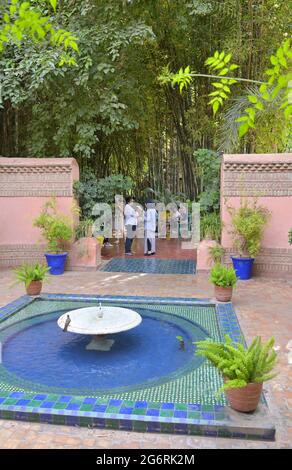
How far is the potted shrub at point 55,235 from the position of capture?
319 inches

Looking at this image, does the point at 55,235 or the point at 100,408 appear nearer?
the point at 100,408

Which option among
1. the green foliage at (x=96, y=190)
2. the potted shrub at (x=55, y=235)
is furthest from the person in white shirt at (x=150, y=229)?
the potted shrub at (x=55, y=235)

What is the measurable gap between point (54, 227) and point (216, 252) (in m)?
3.11

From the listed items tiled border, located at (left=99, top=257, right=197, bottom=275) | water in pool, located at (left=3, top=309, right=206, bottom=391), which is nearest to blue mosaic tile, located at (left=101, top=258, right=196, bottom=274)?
tiled border, located at (left=99, top=257, right=197, bottom=275)

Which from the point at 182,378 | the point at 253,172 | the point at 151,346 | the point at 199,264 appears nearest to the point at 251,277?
the point at 199,264

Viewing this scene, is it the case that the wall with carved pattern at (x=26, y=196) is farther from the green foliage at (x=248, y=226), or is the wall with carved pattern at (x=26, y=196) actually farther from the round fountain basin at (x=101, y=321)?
the round fountain basin at (x=101, y=321)

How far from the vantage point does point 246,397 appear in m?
3.02

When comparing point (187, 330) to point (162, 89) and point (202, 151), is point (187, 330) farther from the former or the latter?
point (162, 89)

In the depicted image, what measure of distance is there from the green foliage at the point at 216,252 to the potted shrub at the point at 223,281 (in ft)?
6.51

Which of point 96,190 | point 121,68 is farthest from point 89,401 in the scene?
point 121,68

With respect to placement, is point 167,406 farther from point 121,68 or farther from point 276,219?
point 121,68

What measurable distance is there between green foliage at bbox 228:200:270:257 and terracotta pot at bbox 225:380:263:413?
4.69 meters

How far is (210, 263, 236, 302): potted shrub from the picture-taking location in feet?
19.1

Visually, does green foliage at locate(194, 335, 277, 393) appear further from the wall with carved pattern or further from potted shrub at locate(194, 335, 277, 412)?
the wall with carved pattern
